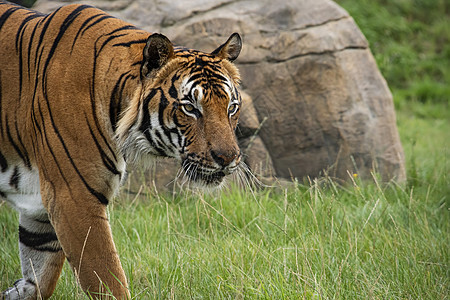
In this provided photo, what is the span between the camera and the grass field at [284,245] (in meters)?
3.08

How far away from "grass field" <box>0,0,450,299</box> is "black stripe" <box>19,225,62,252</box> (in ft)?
0.89

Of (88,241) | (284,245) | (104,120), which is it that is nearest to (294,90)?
(284,245)

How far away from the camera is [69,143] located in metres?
2.86

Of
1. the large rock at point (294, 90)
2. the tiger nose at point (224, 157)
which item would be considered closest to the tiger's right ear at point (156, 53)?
the tiger nose at point (224, 157)

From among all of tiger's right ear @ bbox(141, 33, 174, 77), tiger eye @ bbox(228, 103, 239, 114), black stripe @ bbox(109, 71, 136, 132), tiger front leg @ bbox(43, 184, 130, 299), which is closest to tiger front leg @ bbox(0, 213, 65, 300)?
tiger front leg @ bbox(43, 184, 130, 299)

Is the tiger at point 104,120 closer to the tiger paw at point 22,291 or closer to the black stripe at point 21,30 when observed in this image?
the black stripe at point 21,30

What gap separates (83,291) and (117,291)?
0.17 metres

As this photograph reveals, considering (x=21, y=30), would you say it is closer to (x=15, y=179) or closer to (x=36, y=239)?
(x=15, y=179)

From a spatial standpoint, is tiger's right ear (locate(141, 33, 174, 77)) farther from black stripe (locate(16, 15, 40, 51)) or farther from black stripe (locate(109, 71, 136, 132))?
black stripe (locate(16, 15, 40, 51))

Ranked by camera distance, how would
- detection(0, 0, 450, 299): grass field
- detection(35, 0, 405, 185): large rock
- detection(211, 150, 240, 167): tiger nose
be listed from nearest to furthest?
detection(211, 150, 240, 167): tiger nose, detection(0, 0, 450, 299): grass field, detection(35, 0, 405, 185): large rock

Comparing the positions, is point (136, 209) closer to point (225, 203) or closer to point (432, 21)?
point (225, 203)

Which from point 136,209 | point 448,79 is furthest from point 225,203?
point 448,79

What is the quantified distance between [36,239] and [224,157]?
1.25 m

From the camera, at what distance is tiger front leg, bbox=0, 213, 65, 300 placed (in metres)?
3.31
